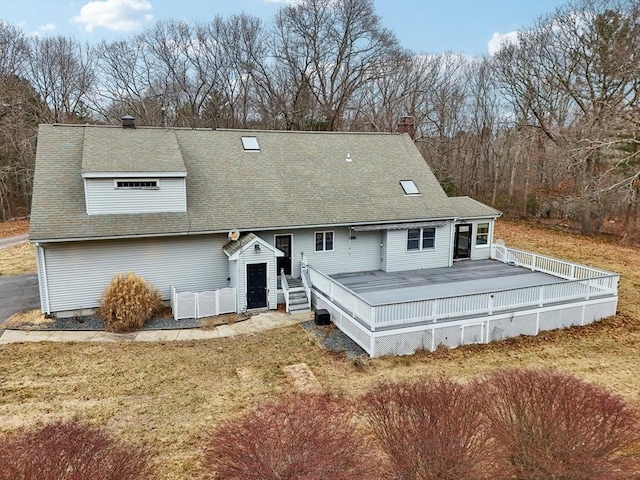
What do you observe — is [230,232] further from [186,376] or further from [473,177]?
[473,177]

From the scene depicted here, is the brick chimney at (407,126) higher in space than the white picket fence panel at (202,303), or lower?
higher

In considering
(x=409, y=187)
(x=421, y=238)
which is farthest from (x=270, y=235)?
(x=409, y=187)

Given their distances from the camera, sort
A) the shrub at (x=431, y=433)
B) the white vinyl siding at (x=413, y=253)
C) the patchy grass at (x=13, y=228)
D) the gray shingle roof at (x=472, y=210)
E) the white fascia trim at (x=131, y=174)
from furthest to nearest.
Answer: the patchy grass at (x=13, y=228) < the gray shingle roof at (x=472, y=210) < the white vinyl siding at (x=413, y=253) < the white fascia trim at (x=131, y=174) < the shrub at (x=431, y=433)

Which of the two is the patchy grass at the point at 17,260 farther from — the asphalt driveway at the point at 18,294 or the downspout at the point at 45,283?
the downspout at the point at 45,283

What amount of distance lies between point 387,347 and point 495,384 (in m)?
5.03

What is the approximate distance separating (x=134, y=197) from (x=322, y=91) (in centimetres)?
2569

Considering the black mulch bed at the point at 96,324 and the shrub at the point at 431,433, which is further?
the black mulch bed at the point at 96,324

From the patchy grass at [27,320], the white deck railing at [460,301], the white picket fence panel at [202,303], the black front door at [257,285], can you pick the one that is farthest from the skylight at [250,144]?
the patchy grass at [27,320]

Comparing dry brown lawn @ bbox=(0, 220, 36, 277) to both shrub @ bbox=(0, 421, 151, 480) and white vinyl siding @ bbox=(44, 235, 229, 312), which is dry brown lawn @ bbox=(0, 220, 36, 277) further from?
shrub @ bbox=(0, 421, 151, 480)

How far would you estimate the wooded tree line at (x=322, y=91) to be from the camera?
3148 centimetres

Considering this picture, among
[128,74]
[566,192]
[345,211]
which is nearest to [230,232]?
[345,211]

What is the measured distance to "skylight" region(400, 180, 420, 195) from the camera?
58.6 ft

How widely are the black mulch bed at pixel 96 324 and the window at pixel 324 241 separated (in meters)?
5.17

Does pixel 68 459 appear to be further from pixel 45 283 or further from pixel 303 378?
pixel 45 283
